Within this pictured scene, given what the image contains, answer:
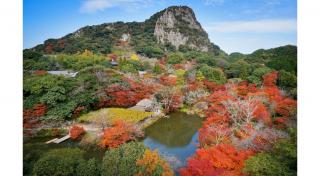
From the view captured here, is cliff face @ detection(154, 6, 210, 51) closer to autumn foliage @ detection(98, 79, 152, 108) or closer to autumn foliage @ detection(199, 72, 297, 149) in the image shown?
autumn foliage @ detection(199, 72, 297, 149)

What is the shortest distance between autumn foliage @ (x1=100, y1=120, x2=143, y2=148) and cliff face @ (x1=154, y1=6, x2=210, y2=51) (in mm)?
13958

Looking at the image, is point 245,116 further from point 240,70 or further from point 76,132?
point 240,70

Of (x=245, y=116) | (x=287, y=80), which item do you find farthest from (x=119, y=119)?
(x=287, y=80)

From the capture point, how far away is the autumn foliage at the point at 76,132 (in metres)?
6.66

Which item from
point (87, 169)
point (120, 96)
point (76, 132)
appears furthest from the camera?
point (120, 96)

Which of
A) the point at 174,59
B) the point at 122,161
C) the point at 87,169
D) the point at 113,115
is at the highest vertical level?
the point at 174,59

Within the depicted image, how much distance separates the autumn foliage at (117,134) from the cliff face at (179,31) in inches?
550

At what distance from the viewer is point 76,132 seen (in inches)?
263

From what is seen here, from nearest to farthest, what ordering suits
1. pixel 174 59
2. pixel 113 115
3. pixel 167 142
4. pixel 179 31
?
pixel 113 115 < pixel 167 142 < pixel 174 59 < pixel 179 31

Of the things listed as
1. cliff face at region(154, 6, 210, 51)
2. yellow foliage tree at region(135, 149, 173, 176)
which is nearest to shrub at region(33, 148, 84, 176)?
yellow foliage tree at region(135, 149, 173, 176)

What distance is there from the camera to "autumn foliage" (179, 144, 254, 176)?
20.1 feet

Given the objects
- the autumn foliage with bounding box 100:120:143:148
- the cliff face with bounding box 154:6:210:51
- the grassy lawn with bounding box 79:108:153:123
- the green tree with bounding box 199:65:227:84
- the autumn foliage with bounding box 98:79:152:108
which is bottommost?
the autumn foliage with bounding box 100:120:143:148

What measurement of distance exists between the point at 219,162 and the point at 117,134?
3163mm
